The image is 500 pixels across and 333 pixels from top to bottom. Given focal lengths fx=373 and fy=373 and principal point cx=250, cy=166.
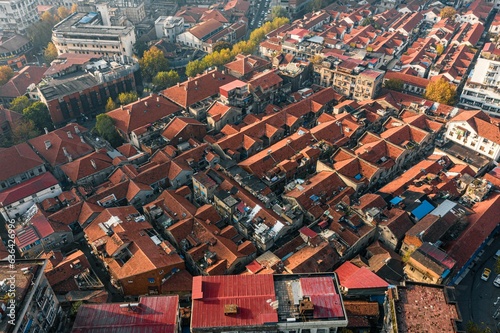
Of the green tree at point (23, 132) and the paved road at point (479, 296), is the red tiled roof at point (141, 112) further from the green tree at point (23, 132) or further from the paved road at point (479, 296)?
the paved road at point (479, 296)

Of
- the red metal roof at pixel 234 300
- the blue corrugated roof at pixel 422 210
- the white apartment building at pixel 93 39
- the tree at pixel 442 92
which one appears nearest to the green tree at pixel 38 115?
the white apartment building at pixel 93 39

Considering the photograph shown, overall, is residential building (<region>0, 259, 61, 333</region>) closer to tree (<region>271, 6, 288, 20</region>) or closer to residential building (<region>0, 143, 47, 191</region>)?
residential building (<region>0, 143, 47, 191</region>)

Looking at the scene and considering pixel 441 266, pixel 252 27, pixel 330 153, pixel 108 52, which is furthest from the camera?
pixel 252 27

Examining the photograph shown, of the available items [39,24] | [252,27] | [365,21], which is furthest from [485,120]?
[39,24]

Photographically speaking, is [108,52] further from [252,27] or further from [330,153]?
[330,153]

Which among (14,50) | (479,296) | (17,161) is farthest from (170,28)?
(479,296)

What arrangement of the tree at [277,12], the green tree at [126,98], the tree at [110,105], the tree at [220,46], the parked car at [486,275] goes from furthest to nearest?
the tree at [277,12] < the tree at [220,46] < the green tree at [126,98] < the tree at [110,105] < the parked car at [486,275]
